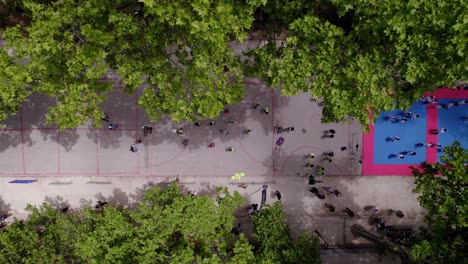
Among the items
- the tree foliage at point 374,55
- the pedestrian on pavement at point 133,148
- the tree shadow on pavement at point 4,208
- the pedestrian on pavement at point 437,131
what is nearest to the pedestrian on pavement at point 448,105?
the pedestrian on pavement at point 437,131

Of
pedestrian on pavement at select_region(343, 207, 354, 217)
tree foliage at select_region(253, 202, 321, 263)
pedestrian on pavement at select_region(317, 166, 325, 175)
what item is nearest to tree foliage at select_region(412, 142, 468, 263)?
tree foliage at select_region(253, 202, 321, 263)

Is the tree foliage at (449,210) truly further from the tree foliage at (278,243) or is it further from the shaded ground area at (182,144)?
the shaded ground area at (182,144)

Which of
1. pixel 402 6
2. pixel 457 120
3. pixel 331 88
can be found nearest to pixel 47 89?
pixel 331 88

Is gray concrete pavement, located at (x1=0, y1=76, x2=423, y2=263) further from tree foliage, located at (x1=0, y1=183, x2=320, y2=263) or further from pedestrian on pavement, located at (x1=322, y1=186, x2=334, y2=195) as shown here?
tree foliage, located at (x1=0, y1=183, x2=320, y2=263)

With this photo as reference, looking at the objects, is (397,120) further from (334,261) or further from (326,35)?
(326,35)

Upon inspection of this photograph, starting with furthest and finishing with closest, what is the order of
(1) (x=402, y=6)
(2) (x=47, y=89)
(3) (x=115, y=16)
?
(2) (x=47, y=89), (3) (x=115, y=16), (1) (x=402, y=6)

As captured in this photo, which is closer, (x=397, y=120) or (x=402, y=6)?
(x=402, y=6)
